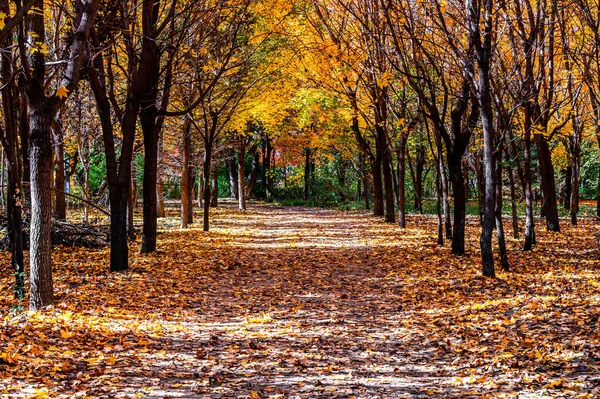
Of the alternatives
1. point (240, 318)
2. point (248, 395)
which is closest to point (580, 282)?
point (240, 318)

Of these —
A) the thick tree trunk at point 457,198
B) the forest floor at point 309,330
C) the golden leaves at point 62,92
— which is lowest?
the forest floor at point 309,330

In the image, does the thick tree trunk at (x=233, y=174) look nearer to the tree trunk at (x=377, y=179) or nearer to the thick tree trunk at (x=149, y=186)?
the tree trunk at (x=377, y=179)

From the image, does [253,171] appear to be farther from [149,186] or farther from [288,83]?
[149,186]

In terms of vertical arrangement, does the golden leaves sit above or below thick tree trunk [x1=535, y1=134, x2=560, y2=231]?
above

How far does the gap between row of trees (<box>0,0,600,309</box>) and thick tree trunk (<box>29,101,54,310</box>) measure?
0.06 ft

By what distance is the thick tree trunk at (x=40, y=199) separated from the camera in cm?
753

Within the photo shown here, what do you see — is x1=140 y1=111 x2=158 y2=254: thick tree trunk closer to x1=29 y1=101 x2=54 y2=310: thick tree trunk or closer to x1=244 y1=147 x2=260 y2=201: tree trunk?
x1=29 y1=101 x2=54 y2=310: thick tree trunk

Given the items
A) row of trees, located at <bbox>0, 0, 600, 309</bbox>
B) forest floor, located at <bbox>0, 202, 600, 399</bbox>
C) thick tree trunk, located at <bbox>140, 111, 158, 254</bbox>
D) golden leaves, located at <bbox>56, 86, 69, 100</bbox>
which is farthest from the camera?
thick tree trunk, located at <bbox>140, 111, 158, 254</bbox>

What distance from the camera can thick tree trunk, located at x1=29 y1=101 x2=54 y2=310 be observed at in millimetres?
7527

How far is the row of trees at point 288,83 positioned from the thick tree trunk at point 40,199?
0.02 metres

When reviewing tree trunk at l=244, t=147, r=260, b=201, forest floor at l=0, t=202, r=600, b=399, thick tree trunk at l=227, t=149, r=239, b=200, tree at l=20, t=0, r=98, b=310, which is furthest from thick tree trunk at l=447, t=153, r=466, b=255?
tree trunk at l=244, t=147, r=260, b=201

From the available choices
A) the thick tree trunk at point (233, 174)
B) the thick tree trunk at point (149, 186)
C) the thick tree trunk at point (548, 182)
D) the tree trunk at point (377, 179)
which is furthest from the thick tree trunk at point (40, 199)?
the thick tree trunk at point (233, 174)

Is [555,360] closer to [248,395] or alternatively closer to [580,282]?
[248,395]

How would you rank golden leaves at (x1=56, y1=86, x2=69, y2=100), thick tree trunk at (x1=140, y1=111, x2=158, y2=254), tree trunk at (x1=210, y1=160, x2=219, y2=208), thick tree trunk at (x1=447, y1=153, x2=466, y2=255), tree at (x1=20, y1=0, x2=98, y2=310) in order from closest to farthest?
1. golden leaves at (x1=56, y1=86, x2=69, y2=100)
2. tree at (x1=20, y1=0, x2=98, y2=310)
3. thick tree trunk at (x1=447, y1=153, x2=466, y2=255)
4. thick tree trunk at (x1=140, y1=111, x2=158, y2=254)
5. tree trunk at (x1=210, y1=160, x2=219, y2=208)
